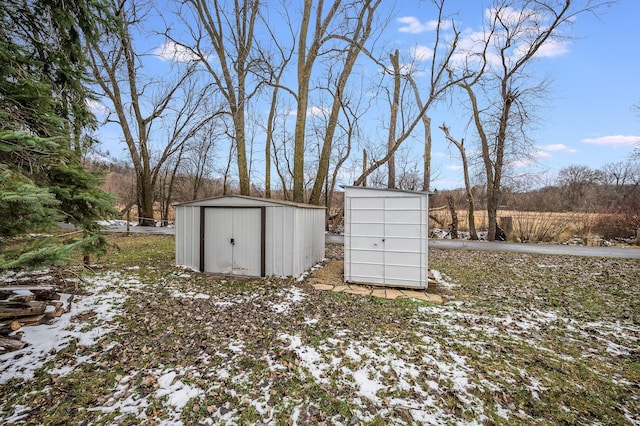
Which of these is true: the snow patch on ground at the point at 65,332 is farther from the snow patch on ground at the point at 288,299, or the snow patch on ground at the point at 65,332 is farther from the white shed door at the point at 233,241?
the snow patch on ground at the point at 288,299

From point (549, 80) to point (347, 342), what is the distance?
14009 millimetres

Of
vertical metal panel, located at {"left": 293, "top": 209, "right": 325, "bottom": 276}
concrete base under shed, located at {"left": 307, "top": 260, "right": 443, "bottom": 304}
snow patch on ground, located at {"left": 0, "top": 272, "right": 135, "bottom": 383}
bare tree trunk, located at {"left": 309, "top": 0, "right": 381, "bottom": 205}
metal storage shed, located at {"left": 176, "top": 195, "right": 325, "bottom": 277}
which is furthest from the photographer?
bare tree trunk, located at {"left": 309, "top": 0, "right": 381, "bottom": 205}

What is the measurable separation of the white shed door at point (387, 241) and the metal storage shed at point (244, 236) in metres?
1.32

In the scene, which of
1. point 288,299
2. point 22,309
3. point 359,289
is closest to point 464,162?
point 359,289

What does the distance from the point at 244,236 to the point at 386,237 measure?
3221 millimetres

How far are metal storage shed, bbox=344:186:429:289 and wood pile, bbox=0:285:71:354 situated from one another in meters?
4.96

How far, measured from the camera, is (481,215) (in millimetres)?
18141

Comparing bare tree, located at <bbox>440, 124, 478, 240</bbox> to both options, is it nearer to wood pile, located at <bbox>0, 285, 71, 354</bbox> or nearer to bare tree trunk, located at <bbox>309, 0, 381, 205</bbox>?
bare tree trunk, located at <bbox>309, 0, 381, 205</bbox>

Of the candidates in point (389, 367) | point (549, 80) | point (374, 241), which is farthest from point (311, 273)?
point (549, 80)

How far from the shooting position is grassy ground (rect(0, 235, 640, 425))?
7.93 ft

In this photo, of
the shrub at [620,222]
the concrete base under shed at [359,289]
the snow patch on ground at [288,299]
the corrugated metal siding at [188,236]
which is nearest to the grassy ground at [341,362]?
the snow patch on ground at [288,299]

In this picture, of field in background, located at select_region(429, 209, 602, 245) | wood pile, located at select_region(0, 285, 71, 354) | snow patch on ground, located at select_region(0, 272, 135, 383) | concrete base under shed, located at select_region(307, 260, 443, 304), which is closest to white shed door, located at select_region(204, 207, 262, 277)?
concrete base under shed, located at select_region(307, 260, 443, 304)

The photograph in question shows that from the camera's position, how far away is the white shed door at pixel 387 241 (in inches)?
228

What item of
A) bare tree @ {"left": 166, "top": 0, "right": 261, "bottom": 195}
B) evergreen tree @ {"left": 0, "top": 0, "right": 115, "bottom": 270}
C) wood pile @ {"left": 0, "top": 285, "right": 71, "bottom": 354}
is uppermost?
bare tree @ {"left": 166, "top": 0, "right": 261, "bottom": 195}
